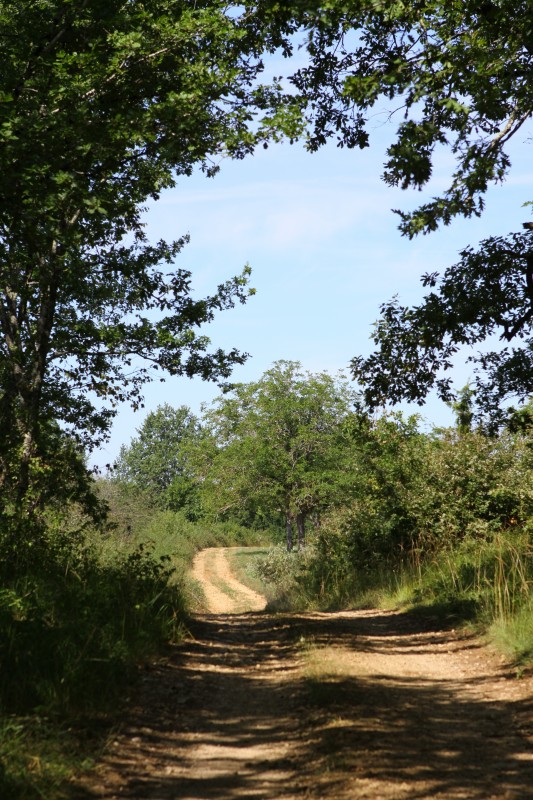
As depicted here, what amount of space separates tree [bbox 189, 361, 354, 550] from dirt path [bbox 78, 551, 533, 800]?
117 ft

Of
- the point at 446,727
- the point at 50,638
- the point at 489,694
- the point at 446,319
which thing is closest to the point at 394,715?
the point at 446,727

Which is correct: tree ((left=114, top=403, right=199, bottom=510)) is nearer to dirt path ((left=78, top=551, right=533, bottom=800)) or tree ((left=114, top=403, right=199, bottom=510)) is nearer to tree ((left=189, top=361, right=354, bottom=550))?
tree ((left=189, top=361, right=354, bottom=550))

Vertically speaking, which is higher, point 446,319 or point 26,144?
point 26,144

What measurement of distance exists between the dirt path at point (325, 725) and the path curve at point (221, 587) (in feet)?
33.9

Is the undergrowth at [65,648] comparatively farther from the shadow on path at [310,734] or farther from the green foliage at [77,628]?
the shadow on path at [310,734]

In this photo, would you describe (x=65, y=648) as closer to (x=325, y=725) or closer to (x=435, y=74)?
(x=325, y=725)

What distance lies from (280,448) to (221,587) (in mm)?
11872

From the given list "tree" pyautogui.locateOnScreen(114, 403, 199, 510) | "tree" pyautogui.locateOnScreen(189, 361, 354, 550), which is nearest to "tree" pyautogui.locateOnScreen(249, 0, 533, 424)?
"tree" pyautogui.locateOnScreen(189, 361, 354, 550)

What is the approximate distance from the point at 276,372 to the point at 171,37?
125ft

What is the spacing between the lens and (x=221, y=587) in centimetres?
3862

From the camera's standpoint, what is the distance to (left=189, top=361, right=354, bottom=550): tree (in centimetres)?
4694

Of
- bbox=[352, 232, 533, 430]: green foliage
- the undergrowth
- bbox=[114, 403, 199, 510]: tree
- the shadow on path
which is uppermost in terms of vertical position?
bbox=[114, 403, 199, 510]: tree

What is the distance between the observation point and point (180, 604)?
11.4m

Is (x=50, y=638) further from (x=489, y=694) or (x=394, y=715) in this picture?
(x=489, y=694)
